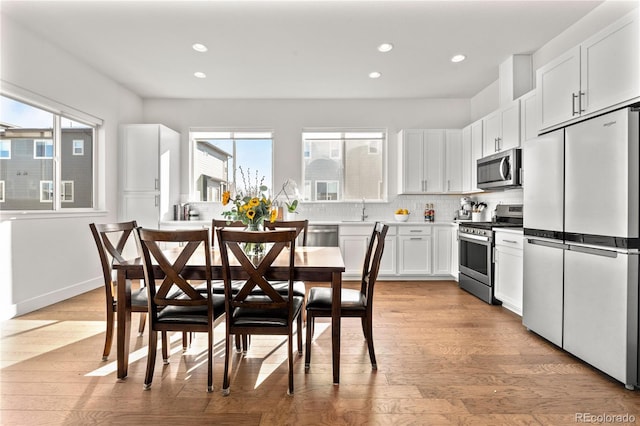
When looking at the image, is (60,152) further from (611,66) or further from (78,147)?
(611,66)

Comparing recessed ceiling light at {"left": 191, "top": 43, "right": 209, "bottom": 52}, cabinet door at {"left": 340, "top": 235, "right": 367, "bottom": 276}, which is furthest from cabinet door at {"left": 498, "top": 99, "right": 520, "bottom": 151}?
recessed ceiling light at {"left": 191, "top": 43, "right": 209, "bottom": 52}

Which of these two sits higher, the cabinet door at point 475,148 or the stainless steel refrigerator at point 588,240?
the cabinet door at point 475,148

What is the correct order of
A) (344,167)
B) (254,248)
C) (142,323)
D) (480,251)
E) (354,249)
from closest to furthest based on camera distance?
(254,248), (142,323), (480,251), (354,249), (344,167)

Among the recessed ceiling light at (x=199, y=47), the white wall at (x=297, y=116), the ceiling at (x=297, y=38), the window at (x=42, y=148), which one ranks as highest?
the ceiling at (x=297, y=38)

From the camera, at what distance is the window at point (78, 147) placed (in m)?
4.48

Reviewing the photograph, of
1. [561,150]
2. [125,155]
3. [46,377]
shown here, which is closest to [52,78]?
→ [125,155]

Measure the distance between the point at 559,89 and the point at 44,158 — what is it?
5.24 meters

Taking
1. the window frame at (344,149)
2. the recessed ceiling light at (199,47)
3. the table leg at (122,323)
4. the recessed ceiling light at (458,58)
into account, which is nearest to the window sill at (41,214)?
the table leg at (122,323)

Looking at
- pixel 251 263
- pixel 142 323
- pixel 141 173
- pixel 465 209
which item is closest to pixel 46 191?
pixel 141 173

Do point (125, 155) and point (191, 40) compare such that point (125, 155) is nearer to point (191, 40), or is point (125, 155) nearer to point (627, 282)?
point (191, 40)

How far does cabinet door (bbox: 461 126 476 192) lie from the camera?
5137 mm

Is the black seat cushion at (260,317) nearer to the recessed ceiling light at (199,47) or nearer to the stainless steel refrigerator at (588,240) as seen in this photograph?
the stainless steel refrigerator at (588,240)

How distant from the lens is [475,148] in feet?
16.4

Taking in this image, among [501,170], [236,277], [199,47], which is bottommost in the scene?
[236,277]
